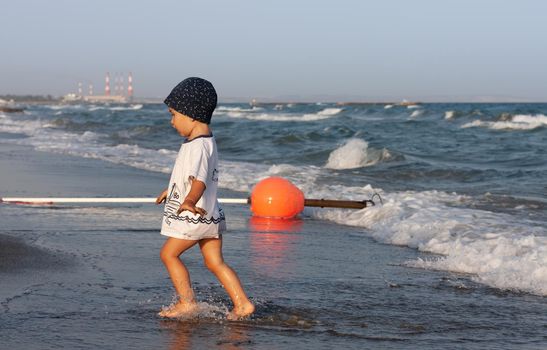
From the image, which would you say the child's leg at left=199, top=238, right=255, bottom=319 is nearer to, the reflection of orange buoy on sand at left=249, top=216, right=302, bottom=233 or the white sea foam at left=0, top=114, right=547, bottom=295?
the white sea foam at left=0, top=114, right=547, bottom=295

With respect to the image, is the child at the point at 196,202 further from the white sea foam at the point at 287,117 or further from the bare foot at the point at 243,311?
the white sea foam at the point at 287,117

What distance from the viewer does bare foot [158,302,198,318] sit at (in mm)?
4699

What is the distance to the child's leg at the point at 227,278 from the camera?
4738 mm

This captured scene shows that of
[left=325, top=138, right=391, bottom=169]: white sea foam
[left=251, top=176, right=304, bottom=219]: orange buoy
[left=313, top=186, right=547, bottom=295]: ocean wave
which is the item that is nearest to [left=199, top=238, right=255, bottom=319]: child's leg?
[left=313, top=186, right=547, bottom=295]: ocean wave

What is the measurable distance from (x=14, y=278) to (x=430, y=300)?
251 centimetres

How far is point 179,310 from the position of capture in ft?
15.5

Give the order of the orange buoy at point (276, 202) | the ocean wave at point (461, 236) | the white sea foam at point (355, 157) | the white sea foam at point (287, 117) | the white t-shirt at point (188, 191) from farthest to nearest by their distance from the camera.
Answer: the white sea foam at point (287, 117) → the white sea foam at point (355, 157) → the orange buoy at point (276, 202) → the ocean wave at point (461, 236) → the white t-shirt at point (188, 191)

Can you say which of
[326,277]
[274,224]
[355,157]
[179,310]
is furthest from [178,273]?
[355,157]

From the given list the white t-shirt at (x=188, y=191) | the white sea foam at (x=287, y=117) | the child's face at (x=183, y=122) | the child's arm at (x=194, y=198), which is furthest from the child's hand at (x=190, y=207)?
the white sea foam at (x=287, y=117)

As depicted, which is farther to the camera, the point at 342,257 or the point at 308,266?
the point at 342,257

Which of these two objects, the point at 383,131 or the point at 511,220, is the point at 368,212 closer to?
the point at 511,220

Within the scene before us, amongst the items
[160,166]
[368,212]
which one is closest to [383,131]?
[160,166]

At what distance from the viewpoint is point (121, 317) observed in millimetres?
4648

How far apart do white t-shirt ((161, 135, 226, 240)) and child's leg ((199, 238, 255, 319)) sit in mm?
107
